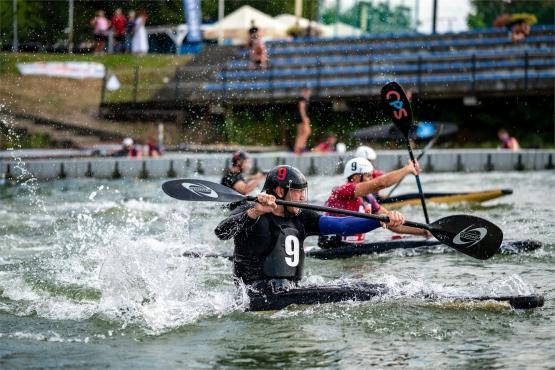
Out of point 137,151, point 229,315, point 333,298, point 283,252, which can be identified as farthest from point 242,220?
point 137,151

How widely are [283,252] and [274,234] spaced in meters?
0.16

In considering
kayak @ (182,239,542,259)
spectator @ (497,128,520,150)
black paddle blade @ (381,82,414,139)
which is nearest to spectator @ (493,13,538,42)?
spectator @ (497,128,520,150)

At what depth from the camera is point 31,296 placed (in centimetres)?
1005

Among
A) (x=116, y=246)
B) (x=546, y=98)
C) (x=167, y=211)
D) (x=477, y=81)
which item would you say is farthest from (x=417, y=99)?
(x=116, y=246)

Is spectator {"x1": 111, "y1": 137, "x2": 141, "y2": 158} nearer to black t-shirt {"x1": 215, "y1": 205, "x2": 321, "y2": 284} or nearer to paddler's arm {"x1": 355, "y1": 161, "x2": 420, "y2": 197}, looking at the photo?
paddler's arm {"x1": 355, "y1": 161, "x2": 420, "y2": 197}

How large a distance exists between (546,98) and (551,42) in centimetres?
239

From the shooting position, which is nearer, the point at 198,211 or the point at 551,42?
the point at 198,211

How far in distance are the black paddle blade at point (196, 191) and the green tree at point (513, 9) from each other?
29.1m

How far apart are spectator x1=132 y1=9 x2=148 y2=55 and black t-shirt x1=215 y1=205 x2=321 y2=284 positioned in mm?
16363

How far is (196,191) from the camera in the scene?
9133 millimetres

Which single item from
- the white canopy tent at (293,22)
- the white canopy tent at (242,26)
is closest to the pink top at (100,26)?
the white canopy tent at (242,26)

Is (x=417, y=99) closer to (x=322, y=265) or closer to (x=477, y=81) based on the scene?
(x=477, y=81)

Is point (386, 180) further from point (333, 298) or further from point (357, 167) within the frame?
point (333, 298)

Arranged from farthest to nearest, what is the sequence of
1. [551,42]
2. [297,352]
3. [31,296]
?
[551,42] < [31,296] < [297,352]
